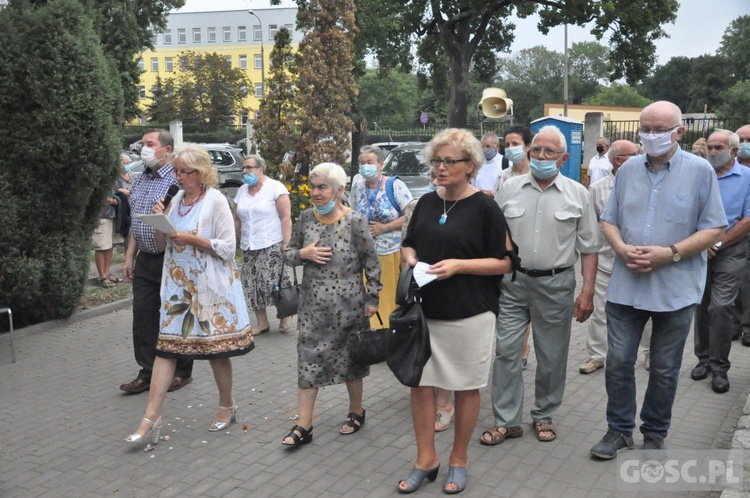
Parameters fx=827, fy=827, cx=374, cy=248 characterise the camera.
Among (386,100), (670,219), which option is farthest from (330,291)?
(386,100)

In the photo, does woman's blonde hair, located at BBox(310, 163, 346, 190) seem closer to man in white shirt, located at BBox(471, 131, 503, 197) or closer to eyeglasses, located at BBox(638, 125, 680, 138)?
eyeglasses, located at BBox(638, 125, 680, 138)

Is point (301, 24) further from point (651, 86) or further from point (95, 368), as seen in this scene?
point (651, 86)

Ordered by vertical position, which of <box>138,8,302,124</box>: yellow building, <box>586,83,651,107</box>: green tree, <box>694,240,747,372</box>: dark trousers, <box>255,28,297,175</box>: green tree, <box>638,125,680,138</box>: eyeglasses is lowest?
<box>694,240,747,372</box>: dark trousers

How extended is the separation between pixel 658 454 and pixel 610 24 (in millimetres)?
24356

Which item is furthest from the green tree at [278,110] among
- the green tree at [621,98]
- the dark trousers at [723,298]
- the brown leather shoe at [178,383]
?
the green tree at [621,98]

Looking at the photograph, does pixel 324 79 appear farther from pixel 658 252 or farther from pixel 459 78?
pixel 459 78

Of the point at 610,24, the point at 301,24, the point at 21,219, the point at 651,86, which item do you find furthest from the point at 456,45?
the point at 651,86

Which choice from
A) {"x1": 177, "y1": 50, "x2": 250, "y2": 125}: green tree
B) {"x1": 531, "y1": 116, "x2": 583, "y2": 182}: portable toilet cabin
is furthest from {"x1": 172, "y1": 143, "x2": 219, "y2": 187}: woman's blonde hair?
{"x1": 177, "y1": 50, "x2": 250, "y2": 125}: green tree

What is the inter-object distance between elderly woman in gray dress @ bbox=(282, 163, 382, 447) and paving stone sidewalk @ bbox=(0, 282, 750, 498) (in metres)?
0.40

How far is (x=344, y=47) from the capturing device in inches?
583

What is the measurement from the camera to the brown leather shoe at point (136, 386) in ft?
21.6

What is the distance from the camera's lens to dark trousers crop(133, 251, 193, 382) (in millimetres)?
6184

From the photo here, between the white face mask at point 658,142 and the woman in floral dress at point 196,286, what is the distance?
105 inches

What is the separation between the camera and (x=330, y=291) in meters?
5.29
